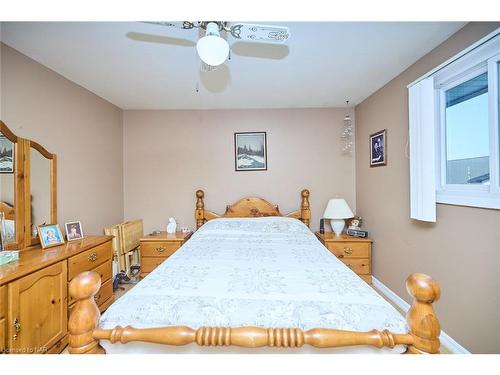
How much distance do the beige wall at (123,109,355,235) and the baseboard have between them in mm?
1057

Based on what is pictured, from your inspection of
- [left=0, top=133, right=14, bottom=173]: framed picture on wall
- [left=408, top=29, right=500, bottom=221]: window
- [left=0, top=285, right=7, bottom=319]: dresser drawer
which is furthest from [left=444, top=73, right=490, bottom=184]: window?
[left=0, top=133, right=14, bottom=173]: framed picture on wall

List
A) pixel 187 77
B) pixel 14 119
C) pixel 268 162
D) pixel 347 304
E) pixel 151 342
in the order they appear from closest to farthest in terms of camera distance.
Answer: pixel 151 342 → pixel 347 304 → pixel 14 119 → pixel 187 77 → pixel 268 162

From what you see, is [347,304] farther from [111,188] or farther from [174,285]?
[111,188]

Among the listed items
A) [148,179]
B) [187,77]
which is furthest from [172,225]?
[187,77]

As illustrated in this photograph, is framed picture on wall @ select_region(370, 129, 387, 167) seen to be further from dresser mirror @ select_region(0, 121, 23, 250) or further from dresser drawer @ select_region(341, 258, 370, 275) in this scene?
dresser mirror @ select_region(0, 121, 23, 250)

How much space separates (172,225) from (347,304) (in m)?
2.59

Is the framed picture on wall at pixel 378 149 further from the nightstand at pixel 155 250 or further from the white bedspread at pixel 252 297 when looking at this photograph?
the nightstand at pixel 155 250

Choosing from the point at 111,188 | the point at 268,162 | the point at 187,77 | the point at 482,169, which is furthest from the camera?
the point at 268,162

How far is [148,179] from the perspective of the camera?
333 centimetres

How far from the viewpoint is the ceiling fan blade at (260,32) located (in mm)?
1226

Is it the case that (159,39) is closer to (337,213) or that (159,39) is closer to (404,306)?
(337,213)

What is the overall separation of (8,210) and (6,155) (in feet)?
1.32

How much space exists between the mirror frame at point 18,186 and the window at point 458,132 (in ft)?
10.3

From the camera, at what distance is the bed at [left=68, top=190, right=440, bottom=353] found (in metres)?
0.88
